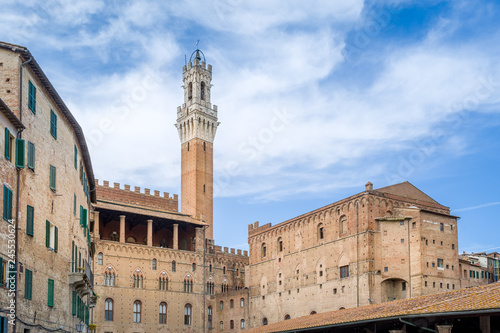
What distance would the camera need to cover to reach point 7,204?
19.0 meters

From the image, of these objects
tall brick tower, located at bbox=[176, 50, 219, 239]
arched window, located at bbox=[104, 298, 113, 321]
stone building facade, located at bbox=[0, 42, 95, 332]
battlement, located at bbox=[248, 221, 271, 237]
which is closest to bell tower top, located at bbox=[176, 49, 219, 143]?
tall brick tower, located at bbox=[176, 50, 219, 239]

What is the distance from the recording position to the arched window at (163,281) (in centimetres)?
5691

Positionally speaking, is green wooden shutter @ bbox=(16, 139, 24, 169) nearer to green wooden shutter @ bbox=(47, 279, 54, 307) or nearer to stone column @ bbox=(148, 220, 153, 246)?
green wooden shutter @ bbox=(47, 279, 54, 307)

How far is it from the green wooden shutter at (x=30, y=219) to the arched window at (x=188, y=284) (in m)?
38.6

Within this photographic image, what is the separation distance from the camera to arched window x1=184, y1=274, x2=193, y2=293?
193ft

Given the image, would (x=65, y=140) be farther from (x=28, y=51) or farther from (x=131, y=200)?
(x=131, y=200)

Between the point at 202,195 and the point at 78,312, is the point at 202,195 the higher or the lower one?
the higher one

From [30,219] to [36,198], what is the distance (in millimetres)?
1125

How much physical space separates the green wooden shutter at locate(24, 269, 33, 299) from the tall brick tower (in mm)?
44662

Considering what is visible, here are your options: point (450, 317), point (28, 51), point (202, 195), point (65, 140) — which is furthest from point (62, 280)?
point (202, 195)

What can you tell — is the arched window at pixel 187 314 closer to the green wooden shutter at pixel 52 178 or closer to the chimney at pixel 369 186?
the chimney at pixel 369 186

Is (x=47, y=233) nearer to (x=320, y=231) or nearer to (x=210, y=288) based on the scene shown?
(x=320, y=231)

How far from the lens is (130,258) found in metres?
55.4

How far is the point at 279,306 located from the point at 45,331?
3466 centimetres
